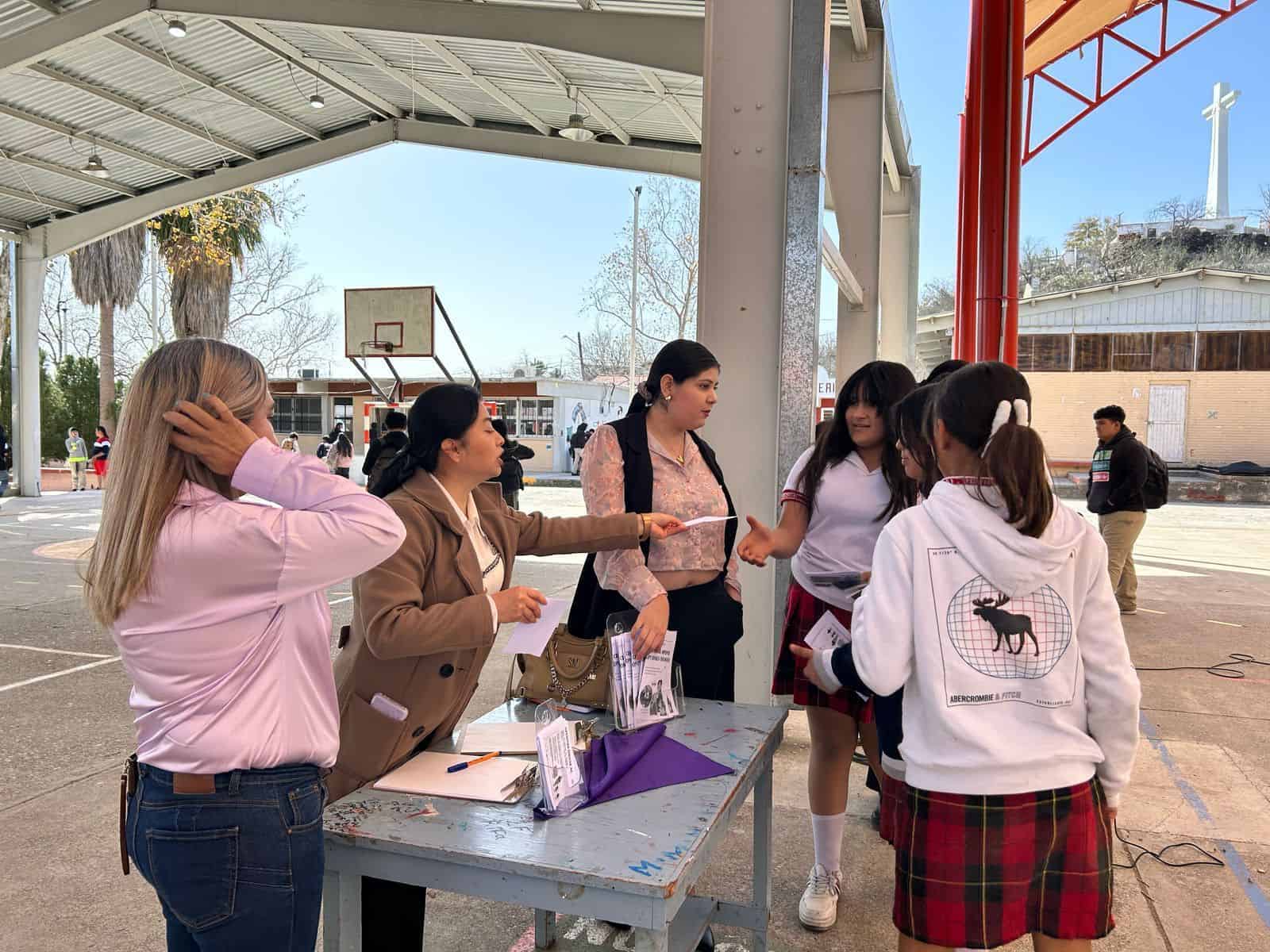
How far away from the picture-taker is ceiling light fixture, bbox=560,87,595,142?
1102 cm

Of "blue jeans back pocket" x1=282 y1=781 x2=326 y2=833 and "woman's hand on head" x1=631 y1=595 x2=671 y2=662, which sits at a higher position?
"woman's hand on head" x1=631 y1=595 x2=671 y2=662

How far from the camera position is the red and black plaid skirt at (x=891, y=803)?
5.74 ft

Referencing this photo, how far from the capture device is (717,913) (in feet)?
7.87

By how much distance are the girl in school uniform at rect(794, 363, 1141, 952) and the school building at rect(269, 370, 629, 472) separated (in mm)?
24349

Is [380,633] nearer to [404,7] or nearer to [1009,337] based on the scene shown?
[1009,337]

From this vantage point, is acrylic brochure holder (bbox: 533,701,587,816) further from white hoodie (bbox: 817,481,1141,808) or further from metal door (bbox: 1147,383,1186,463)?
metal door (bbox: 1147,383,1186,463)

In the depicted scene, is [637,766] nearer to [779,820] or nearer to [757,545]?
[757,545]

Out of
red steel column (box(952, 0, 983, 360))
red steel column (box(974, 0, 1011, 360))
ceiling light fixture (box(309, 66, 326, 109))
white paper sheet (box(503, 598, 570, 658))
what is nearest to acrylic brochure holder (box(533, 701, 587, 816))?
white paper sheet (box(503, 598, 570, 658))

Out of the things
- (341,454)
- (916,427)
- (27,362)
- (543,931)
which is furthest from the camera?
(341,454)

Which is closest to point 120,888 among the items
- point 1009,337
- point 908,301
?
point 1009,337

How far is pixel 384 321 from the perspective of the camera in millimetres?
16562

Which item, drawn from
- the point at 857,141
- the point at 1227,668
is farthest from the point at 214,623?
the point at 857,141

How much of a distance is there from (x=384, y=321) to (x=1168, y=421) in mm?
20594

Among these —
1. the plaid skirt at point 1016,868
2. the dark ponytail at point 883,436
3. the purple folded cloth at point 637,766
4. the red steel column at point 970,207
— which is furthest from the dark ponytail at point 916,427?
the red steel column at point 970,207
